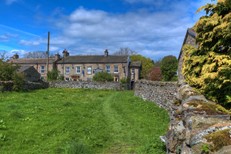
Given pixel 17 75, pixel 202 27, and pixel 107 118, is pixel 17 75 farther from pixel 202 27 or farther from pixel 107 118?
pixel 202 27

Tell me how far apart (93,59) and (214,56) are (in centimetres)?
5667

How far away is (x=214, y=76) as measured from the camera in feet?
19.4

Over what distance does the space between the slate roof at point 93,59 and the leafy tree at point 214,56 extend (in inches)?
2015

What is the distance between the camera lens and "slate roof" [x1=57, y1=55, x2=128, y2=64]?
59906 millimetres

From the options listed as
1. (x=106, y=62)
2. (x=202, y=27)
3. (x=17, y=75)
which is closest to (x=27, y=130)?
(x=202, y=27)

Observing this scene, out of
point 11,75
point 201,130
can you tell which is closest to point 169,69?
point 11,75

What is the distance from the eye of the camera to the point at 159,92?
20.4m

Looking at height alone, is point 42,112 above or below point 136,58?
below

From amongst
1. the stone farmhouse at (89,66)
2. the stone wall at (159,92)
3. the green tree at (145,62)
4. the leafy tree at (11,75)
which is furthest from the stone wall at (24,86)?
the green tree at (145,62)

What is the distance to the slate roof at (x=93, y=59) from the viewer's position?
5991 cm

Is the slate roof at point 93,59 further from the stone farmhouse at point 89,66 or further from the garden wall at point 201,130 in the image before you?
the garden wall at point 201,130

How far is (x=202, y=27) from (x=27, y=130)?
322 inches

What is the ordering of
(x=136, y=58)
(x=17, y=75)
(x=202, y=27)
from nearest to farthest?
(x=202, y=27)
(x=17, y=75)
(x=136, y=58)

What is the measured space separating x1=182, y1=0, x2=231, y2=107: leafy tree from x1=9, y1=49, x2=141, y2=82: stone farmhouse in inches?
1984
